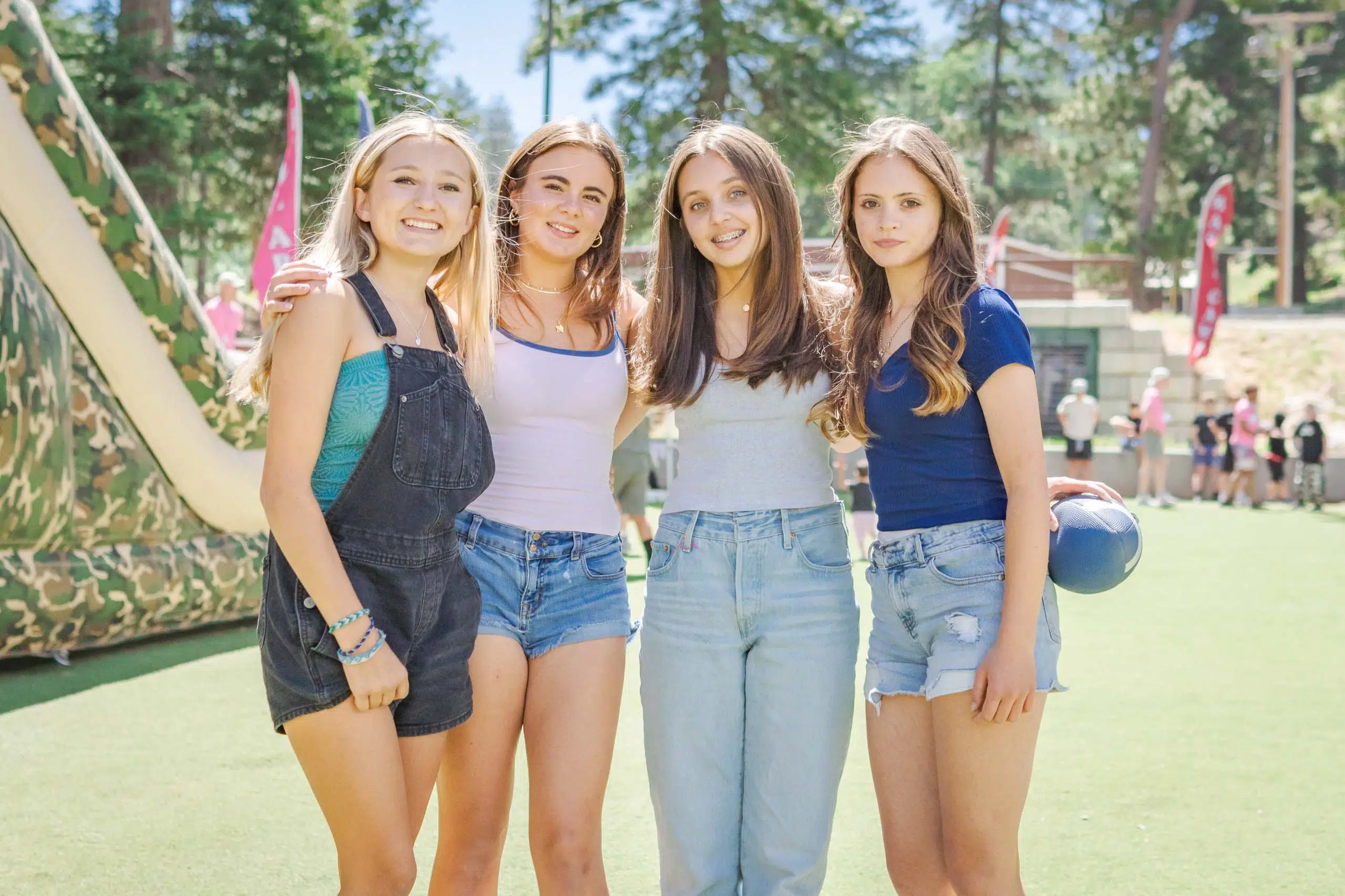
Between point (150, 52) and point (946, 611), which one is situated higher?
point (150, 52)

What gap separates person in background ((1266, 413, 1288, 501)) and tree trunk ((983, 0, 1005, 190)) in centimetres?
2067

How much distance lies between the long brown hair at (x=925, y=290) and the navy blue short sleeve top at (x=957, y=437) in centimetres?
3

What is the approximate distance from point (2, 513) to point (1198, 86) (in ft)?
110

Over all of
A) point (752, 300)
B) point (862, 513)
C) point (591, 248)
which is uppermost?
point (591, 248)

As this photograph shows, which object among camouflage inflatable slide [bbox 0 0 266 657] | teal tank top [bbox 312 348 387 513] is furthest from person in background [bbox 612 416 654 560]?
teal tank top [bbox 312 348 387 513]

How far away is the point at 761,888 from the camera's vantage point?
8.73 feet

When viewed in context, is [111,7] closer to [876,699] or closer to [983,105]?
[876,699]

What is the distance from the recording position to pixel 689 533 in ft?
8.94

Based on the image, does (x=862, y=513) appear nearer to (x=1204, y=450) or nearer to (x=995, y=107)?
(x=1204, y=450)

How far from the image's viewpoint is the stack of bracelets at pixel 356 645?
7.25ft

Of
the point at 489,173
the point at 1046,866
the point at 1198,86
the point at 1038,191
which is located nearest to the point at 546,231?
the point at 489,173

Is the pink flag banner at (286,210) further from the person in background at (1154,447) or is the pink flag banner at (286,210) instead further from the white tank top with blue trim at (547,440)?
the person in background at (1154,447)

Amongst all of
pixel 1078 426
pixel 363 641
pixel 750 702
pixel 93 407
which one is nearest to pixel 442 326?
pixel 363 641

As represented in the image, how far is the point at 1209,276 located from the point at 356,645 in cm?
2079
